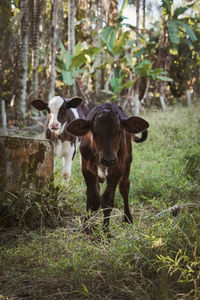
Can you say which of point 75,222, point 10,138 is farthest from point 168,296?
point 10,138

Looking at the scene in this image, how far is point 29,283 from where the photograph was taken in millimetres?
2527

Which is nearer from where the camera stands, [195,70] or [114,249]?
[114,249]

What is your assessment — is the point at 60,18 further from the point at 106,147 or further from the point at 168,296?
the point at 168,296

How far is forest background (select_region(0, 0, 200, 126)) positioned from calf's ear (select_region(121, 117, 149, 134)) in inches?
319

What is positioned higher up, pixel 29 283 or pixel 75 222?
pixel 29 283

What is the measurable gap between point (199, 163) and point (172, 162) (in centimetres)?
62

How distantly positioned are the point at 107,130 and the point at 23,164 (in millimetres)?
1266

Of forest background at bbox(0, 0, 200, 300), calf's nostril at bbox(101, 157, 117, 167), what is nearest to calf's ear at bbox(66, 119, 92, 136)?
calf's nostril at bbox(101, 157, 117, 167)

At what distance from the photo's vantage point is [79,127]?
146 inches

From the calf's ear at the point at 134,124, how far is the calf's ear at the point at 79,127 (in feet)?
1.23

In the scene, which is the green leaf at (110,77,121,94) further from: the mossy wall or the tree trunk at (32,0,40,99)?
the mossy wall

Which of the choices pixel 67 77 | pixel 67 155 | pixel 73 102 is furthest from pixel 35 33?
pixel 67 155

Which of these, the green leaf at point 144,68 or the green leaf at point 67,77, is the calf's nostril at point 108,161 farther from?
the green leaf at point 144,68

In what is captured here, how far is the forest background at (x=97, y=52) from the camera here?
44.1 ft
